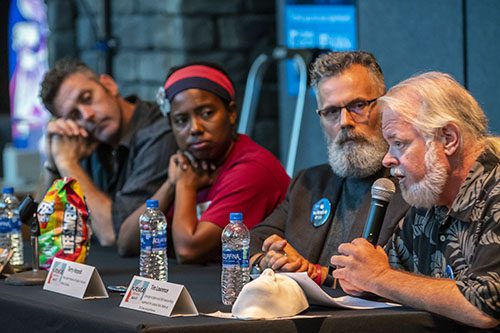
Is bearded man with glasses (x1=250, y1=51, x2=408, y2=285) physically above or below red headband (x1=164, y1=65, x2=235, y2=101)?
below

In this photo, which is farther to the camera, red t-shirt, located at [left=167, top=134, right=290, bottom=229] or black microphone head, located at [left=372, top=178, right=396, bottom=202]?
red t-shirt, located at [left=167, top=134, right=290, bottom=229]

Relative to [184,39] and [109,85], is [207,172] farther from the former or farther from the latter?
[184,39]

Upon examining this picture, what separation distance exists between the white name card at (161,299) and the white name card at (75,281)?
0.25 metres

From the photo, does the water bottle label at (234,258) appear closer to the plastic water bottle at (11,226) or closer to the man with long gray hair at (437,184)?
the man with long gray hair at (437,184)

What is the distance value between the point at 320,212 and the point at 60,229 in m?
0.84

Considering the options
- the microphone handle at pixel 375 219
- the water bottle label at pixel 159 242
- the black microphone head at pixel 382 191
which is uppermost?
the black microphone head at pixel 382 191

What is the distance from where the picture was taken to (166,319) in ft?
8.45

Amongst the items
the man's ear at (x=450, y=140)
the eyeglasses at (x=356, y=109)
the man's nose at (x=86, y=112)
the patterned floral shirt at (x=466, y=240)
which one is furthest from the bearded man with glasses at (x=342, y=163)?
the man's nose at (x=86, y=112)

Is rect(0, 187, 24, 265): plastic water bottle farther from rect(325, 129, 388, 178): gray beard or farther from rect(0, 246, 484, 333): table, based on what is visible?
rect(325, 129, 388, 178): gray beard

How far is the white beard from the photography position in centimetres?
278

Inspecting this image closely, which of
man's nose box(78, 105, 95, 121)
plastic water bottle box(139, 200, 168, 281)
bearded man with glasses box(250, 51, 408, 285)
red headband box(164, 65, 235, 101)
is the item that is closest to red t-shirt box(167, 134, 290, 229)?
red headband box(164, 65, 235, 101)

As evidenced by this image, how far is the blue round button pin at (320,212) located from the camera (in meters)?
3.48

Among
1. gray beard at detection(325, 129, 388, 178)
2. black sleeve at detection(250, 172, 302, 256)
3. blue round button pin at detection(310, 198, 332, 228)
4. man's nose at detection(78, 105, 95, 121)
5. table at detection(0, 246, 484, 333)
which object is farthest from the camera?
man's nose at detection(78, 105, 95, 121)

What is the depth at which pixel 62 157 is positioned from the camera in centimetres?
466
